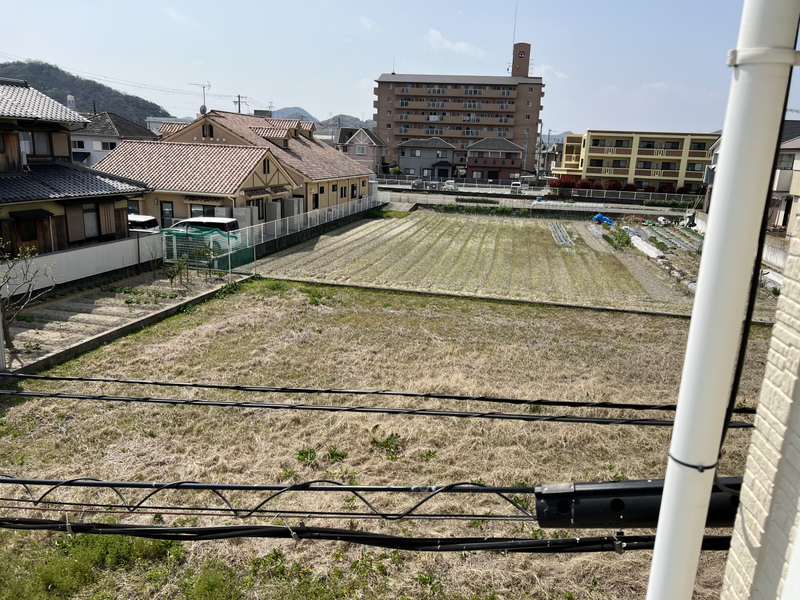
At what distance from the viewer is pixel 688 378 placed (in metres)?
2.36

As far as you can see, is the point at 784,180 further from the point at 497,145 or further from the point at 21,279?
the point at 497,145

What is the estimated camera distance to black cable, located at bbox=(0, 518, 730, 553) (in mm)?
3199

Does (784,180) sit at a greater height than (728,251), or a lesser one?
greater

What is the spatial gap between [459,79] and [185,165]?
5307cm

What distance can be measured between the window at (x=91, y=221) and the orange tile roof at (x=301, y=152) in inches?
421

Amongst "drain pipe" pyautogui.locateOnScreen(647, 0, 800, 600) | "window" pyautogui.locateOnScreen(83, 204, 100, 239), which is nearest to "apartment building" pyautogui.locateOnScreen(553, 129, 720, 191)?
"window" pyautogui.locateOnScreen(83, 204, 100, 239)

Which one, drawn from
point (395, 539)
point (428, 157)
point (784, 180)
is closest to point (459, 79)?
point (428, 157)

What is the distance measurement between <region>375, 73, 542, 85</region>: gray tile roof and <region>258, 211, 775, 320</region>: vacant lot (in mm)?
41276

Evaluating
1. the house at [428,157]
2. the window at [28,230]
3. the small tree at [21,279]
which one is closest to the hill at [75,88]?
the house at [428,157]

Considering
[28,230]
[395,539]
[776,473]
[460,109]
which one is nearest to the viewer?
[776,473]

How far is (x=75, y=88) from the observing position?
119m

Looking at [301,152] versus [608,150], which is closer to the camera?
[301,152]

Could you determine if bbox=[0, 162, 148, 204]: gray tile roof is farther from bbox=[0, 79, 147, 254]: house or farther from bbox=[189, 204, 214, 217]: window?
bbox=[189, 204, 214, 217]: window

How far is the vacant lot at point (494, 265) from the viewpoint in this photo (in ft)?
61.7
